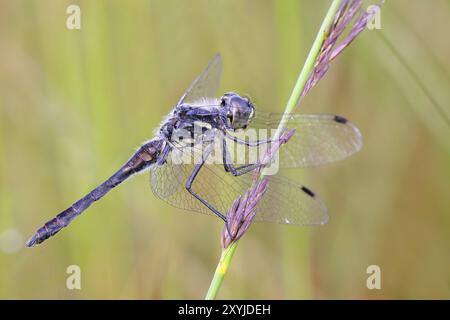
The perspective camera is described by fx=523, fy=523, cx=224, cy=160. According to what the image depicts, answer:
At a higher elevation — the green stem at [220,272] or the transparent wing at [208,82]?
the transparent wing at [208,82]

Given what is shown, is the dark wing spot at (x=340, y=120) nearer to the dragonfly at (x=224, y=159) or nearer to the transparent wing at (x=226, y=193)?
the dragonfly at (x=224, y=159)

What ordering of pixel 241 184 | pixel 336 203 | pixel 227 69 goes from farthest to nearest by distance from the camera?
pixel 336 203, pixel 227 69, pixel 241 184

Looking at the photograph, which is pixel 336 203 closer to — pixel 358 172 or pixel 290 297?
pixel 358 172

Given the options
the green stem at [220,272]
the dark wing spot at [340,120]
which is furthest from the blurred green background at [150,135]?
the green stem at [220,272]

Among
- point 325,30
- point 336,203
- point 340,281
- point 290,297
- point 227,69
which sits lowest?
point 340,281

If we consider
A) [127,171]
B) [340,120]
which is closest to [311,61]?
[340,120]
